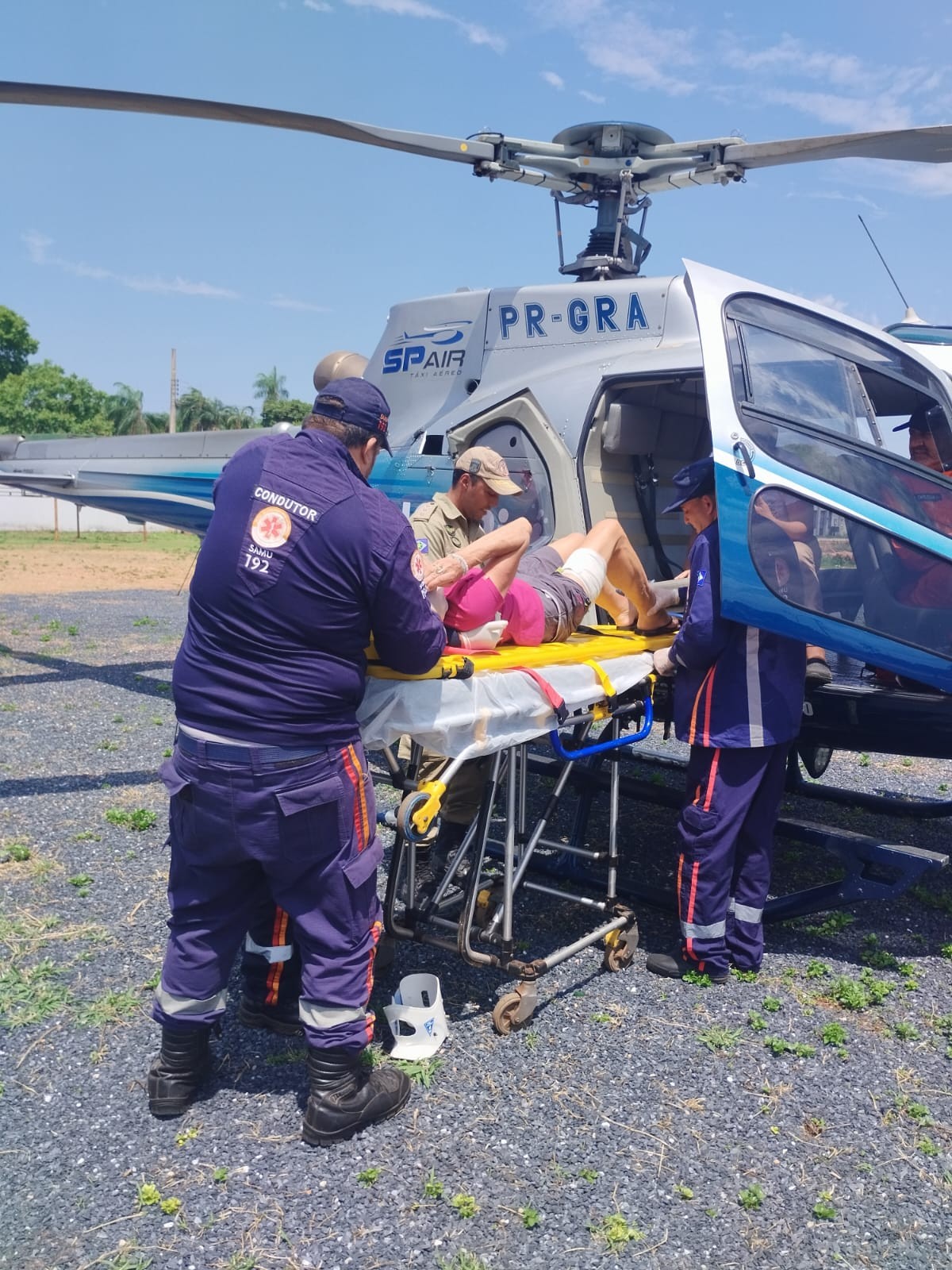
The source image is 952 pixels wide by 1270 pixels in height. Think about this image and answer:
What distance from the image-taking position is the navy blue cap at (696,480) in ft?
12.3

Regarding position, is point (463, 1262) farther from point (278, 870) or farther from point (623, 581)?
point (623, 581)

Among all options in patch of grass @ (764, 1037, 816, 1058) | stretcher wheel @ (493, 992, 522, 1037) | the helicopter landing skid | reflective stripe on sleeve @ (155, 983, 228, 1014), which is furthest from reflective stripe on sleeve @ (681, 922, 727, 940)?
reflective stripe on sleeve @ (155, 983, 228, 1014)

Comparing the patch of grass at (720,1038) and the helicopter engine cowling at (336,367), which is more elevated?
the helicopter engine cowling at (336,367)

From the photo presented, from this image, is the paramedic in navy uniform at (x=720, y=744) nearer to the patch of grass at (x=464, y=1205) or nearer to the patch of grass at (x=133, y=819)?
the patch of grass at (x=464, y=1205)

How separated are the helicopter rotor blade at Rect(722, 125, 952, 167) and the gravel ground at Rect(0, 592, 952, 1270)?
3.50 m

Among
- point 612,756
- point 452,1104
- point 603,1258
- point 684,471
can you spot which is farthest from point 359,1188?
point 684,471

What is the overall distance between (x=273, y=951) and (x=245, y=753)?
92cm

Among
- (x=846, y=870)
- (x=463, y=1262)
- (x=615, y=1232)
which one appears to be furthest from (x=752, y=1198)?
(x=846, y=870)

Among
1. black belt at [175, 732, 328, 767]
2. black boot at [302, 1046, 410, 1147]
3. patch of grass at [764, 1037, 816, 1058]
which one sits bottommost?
patch of grass at [764, 1037, 816, 1058]

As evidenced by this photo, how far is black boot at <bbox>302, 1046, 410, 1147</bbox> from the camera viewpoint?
276 centimetres

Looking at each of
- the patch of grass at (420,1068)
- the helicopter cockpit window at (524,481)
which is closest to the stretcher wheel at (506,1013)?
the patch of grass at (420,1068)

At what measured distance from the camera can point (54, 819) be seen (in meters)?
5.29

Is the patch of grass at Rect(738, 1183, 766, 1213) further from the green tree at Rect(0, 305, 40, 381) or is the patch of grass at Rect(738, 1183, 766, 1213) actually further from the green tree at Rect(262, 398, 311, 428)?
the green tree at Rect(0, 305, 40, 381)

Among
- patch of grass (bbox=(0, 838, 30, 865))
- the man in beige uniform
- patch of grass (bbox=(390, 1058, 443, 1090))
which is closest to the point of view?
patch of grass (bbox=(390, 1058, 443, 1090))
